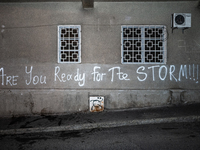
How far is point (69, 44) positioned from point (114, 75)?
6.58 ft

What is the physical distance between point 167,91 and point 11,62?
5.77 meters

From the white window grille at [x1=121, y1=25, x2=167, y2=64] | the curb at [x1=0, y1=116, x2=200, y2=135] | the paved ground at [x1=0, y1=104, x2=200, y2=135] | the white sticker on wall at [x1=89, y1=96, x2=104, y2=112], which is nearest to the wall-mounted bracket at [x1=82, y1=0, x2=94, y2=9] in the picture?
the white window grille at [x1=121, y1=25, x2=167, y2=64]

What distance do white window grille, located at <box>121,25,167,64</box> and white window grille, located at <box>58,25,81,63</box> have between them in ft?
5.41

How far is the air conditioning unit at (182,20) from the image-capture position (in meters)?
5.86

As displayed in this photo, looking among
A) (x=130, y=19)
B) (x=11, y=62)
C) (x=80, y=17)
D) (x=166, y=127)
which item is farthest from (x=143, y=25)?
(x=11, y=62)

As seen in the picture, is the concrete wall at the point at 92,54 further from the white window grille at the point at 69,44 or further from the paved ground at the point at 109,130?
the paved ground at the point at 109,130

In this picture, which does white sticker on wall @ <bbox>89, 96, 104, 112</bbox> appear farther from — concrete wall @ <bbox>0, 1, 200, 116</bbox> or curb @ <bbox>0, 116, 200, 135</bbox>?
curb @ <bbox>0, 116, 200, 135</bbox>

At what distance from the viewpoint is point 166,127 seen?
15.4ft

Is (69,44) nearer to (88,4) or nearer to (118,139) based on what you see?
(88,4)

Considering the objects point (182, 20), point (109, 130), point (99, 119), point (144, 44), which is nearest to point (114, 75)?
point (144, 44)

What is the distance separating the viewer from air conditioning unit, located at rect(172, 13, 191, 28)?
5859 millimetres

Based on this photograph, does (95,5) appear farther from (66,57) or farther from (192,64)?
(192,64)

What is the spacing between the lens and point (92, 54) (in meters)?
6.27

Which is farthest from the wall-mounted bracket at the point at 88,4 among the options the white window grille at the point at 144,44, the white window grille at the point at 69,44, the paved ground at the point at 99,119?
the paved ground at the point at 99,119
